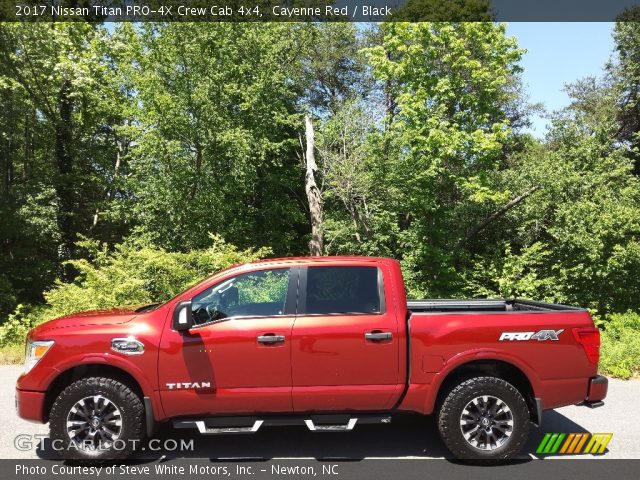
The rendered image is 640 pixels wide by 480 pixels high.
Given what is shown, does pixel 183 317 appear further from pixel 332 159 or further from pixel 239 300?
pixel 332 159

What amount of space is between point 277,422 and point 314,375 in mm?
528

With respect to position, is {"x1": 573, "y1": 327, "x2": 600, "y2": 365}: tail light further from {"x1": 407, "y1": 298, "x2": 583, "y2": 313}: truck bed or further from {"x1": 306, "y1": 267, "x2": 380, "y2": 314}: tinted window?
{"x1": 306, "y1": 267, "x2": 380, "y2": 314}: tinted window

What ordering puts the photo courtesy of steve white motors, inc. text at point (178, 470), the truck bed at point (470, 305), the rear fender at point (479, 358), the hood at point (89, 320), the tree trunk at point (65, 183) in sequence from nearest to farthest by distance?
the photo courtesy of steve white motors, inc. text at point (178, 470) < the rear fender at point (479, 358) < the hood at point (89, 320) < the truck bed at point (470, 305) < the tree trunk at point (65, 183)

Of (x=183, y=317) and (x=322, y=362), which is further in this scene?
(x=322, y=362)

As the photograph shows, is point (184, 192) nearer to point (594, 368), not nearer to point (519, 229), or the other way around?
point (519, 229)

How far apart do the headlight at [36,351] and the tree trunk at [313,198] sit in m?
17.5

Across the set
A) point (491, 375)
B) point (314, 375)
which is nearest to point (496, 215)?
point (491, 375)

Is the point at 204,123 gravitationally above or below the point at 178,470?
above

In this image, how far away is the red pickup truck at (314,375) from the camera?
473cm

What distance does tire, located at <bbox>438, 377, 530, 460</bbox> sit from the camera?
471cm

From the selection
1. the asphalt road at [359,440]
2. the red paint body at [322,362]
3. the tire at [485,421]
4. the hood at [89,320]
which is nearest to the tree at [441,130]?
the asphalt road at [359,440]

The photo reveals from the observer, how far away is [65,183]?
23.6 metres

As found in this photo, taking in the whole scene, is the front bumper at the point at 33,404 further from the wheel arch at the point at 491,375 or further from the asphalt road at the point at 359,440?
the wheel arch at the point at 491,375

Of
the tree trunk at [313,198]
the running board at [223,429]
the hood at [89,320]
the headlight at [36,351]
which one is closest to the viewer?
the running board at [223,429]
